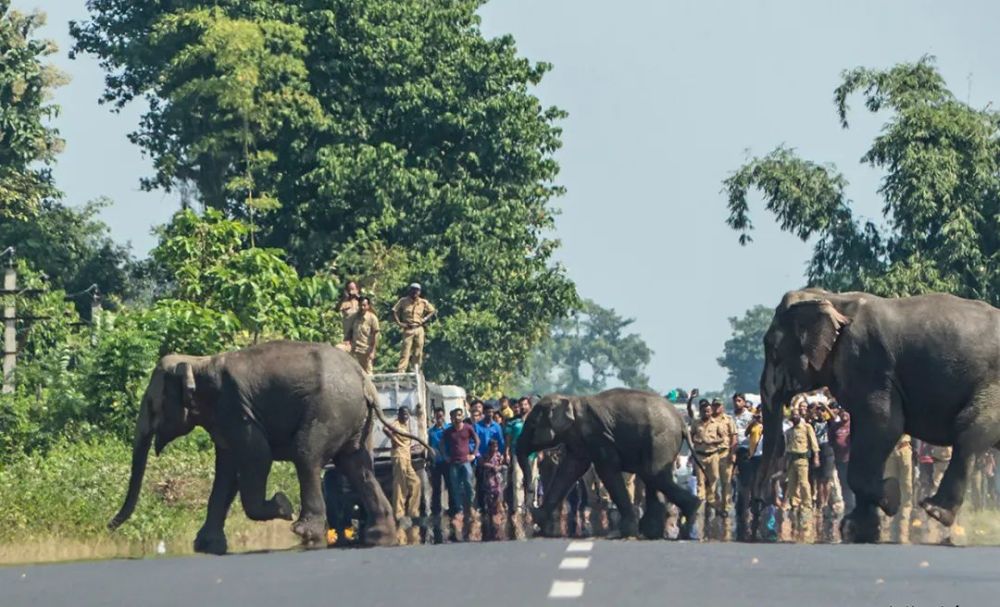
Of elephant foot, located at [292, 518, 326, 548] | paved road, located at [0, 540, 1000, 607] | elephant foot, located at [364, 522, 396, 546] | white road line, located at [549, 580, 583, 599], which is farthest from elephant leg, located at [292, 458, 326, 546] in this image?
white road line, located at [549, 580, 583, 599]

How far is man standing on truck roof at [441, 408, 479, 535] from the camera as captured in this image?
108 ft

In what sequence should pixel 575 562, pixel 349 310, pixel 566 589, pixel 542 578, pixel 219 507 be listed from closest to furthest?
pixel 566 589 → pixel 542 578 → pixel 575 562 → pixel 219 507 → pixel 349 310

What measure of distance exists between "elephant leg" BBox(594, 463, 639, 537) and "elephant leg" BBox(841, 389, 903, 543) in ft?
12.4

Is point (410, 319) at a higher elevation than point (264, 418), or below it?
higher

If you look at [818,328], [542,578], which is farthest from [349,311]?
[542,578]

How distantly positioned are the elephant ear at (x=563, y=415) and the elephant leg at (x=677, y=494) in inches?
50.2

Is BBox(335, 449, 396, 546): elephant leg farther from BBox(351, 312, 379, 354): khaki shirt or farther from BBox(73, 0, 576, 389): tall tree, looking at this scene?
BBox(73, 0, 576, 389): tall tree

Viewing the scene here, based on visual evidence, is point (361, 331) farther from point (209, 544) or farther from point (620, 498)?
point (209, 544)

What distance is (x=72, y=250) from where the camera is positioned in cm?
5716


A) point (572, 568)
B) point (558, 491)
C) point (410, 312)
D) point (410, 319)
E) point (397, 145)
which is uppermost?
point (397, 145)

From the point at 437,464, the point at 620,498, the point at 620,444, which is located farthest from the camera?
the point at 437,464

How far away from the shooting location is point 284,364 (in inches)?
990

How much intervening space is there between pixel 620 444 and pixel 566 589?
1444 centimetres

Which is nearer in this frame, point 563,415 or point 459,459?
point 563,415
